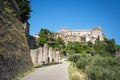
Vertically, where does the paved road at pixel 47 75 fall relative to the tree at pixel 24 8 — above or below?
below

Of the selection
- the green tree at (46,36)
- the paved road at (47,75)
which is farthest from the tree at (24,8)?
the green tree at (46,36)

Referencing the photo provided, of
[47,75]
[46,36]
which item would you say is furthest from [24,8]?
[46,36]

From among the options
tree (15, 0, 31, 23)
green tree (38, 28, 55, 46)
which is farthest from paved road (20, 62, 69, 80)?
green tree (38, 28, 55, 46)

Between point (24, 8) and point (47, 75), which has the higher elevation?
point (24, 8)

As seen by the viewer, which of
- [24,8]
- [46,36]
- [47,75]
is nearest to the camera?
[47,75]

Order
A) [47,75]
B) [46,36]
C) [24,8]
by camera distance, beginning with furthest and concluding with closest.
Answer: [46,36] → [24,8] → [47,75]

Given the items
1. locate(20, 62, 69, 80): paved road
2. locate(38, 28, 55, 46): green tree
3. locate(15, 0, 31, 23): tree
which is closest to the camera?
locate(20, 62, 69, 80): paved road

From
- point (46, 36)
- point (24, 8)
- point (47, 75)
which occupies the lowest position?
point (47, 75)

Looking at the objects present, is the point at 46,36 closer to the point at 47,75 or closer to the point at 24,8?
the point at 24,8

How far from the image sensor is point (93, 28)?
6855 inches

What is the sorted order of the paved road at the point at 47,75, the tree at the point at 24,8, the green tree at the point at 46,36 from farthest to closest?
the green tree at the point at 46,36
the tree at the point at 24,8
the paved road at the point at 47,75

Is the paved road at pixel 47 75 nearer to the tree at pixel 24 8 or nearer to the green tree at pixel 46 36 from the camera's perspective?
the tree at pixel 24 8

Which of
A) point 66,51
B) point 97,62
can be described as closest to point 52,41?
point 66,51

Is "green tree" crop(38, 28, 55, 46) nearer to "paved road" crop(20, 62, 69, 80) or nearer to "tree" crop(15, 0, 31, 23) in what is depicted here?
"tree" crop(15, 0, 31, 23)
